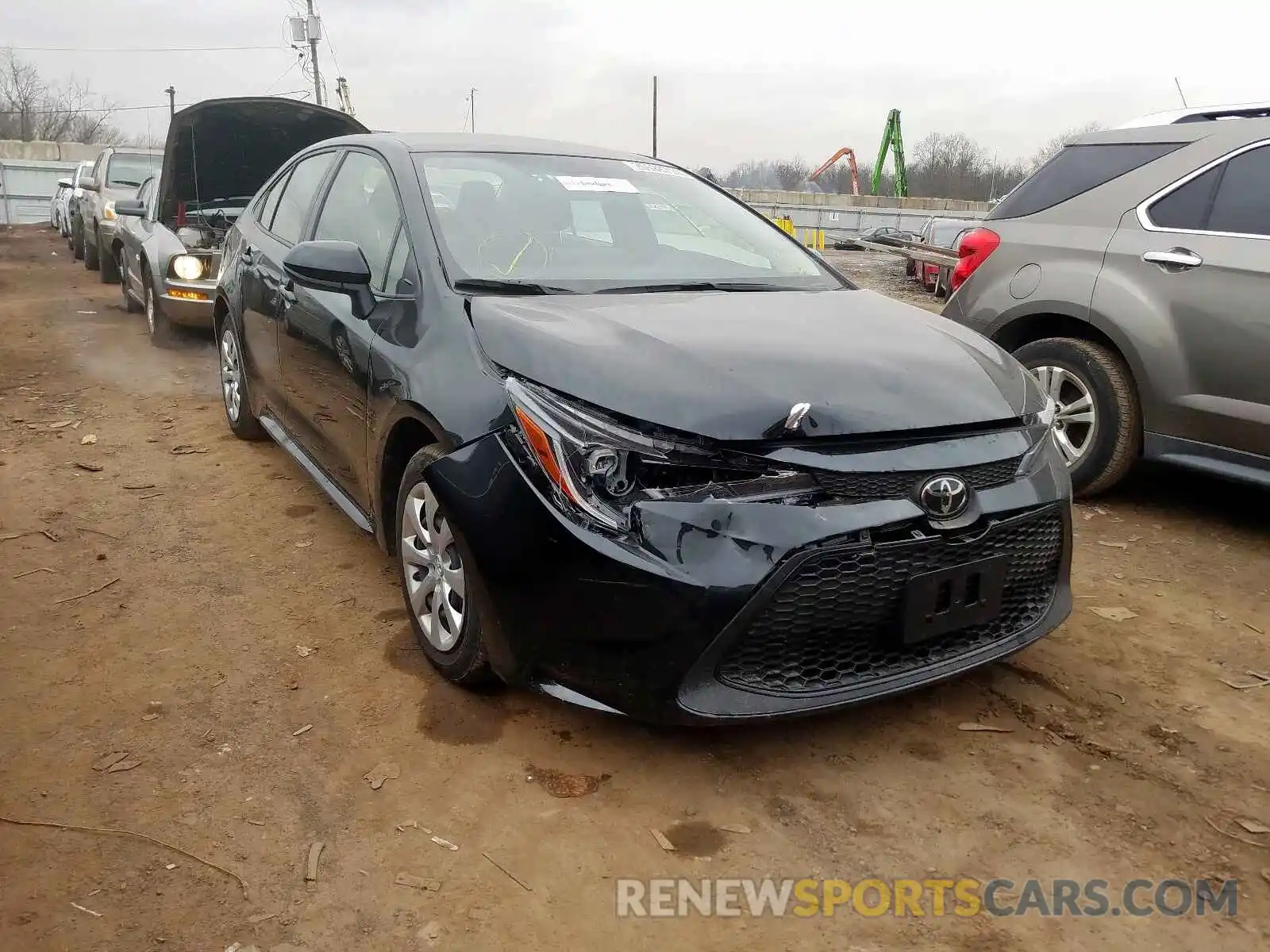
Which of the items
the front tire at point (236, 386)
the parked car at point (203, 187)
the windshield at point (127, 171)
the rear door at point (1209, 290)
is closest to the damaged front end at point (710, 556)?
the rear door at point (1209, 290)

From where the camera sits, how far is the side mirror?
3.21 meters

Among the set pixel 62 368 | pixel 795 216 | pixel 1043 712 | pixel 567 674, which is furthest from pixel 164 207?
pixel 795 216

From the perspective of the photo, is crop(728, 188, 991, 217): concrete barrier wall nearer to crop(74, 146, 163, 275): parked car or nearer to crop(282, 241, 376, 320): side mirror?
crop(74, 146, 163, 275): parked car

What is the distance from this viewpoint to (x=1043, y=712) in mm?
2904

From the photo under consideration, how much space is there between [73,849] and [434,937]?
914 millimetres

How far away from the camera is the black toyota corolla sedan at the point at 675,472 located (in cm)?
232

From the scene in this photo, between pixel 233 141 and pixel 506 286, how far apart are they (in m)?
6.52

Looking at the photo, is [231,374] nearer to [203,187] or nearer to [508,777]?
[508,777]

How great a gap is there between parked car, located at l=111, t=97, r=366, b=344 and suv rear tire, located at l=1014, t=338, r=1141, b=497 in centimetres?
562

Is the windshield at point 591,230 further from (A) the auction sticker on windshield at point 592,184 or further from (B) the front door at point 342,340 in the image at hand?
(B) the front door at point 342,340

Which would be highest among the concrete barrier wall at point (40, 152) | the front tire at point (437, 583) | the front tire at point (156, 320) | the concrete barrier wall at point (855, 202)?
the concrete barrier wall at point (40, 152)

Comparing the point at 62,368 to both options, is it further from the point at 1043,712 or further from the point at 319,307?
the point at 1043,712

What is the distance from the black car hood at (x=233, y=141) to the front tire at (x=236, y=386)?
3133mm

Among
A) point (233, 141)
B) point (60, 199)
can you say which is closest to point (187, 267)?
point (233, 141)
